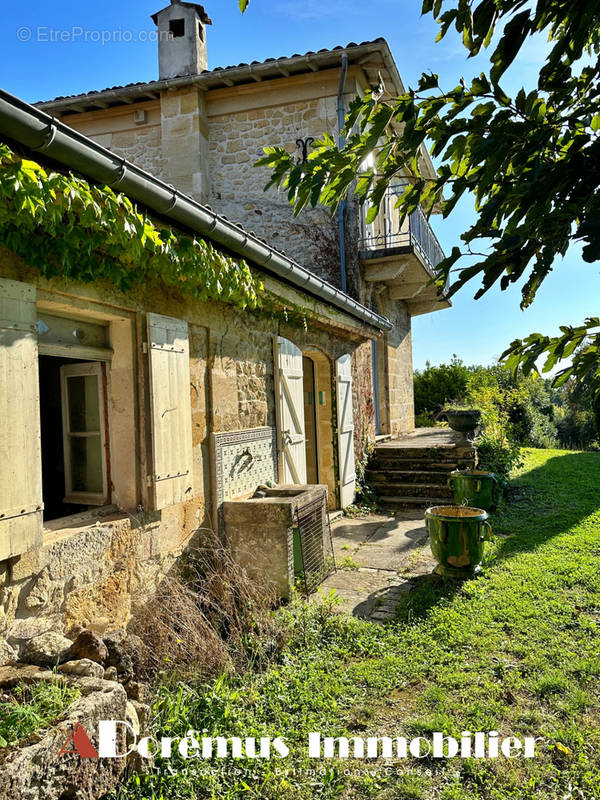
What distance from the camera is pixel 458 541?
5.11m

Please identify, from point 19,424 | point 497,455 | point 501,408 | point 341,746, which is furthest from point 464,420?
point 19,424

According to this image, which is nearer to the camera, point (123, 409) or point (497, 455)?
point (123, 409)

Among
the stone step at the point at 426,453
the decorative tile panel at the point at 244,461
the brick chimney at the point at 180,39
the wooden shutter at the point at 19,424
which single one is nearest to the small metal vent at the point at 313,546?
the decorative tile panel at the point at 244,461

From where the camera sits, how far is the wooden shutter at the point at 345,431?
8469 mm

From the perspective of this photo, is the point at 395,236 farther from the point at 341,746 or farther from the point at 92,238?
the point at 341,746

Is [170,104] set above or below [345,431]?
above

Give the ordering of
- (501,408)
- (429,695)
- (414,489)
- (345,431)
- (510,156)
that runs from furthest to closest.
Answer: (501,408) < (414,489) < (345,431) < (429,695) < (510,156)

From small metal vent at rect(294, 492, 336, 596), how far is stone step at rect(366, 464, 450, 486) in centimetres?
411

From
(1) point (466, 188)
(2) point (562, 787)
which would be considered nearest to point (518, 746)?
(2) point (562, 787)

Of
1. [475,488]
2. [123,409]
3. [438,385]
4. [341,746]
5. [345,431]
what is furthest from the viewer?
[438,385]

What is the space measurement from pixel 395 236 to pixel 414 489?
4.93 metres

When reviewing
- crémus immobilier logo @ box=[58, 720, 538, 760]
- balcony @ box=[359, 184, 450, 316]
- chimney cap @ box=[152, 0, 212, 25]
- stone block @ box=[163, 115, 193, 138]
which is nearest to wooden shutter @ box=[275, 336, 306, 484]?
balcony @ box=[359, 184, 450, 316]

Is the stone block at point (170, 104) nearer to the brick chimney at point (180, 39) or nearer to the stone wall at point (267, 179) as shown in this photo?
the brick chimney at point (180, 39)

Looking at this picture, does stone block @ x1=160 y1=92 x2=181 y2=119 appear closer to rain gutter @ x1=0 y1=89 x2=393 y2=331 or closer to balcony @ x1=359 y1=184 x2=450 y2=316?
balcony @ x1=359 y1=184 x2=450 y2=316
